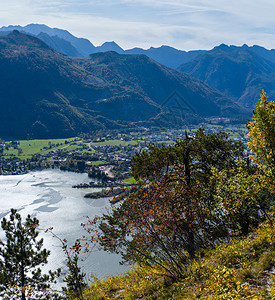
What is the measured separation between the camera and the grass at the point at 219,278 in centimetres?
529

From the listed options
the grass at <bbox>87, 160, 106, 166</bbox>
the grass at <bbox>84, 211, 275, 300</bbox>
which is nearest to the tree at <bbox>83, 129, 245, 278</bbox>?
the grass at <bbox>84, 211, 275, 300</bbox>

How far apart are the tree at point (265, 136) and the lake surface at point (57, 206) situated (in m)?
28.8

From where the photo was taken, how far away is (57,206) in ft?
226

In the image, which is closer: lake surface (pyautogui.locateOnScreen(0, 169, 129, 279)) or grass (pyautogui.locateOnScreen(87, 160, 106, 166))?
lake surface (pyautogui.locateOnScreen(0, 169, 129, 279))

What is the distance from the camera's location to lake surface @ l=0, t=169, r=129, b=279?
44719 mm

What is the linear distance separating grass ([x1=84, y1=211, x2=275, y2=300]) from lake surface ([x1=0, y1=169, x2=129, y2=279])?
24506 mm

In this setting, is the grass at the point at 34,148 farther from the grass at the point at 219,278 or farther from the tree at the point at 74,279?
the grass at the point at 219,278

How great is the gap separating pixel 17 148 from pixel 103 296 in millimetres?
188079

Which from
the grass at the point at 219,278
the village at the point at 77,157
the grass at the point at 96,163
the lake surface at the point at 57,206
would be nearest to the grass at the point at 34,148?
the village at the point at 77,157

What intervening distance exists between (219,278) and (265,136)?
15.3ft

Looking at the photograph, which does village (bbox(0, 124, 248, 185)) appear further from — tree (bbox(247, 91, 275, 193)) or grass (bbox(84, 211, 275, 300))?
tree (bbox(247, 91, 275, 193))

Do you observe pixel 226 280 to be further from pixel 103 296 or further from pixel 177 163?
pixel 177 163

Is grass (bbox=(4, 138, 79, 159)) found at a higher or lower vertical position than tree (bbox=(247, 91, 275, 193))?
lower

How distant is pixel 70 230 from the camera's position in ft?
176
